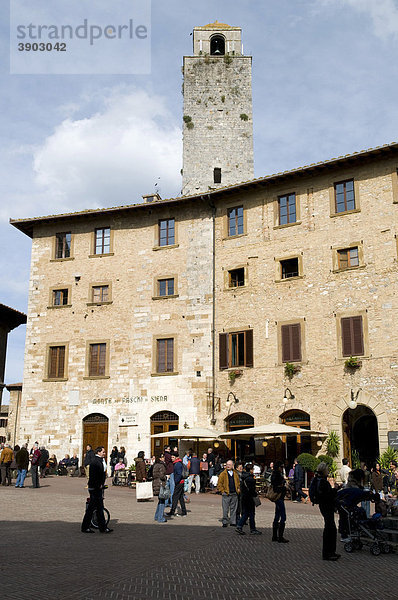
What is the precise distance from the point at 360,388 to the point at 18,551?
53.6 ft

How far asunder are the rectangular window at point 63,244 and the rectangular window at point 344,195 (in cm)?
1374

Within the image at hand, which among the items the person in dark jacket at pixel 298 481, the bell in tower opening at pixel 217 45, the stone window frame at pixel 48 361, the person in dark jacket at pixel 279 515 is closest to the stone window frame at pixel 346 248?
the person in dark jacket at pixel 298 481

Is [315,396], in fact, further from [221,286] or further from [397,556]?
[397,556]

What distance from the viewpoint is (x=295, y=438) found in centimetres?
2447

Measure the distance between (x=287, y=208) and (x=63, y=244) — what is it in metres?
11.9

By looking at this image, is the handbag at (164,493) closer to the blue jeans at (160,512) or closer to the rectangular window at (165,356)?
the blue jeans at (160,512)

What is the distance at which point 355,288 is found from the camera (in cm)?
2414

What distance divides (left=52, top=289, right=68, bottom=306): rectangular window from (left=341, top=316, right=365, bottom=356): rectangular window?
13.9 meters

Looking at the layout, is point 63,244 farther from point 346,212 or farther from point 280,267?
point 346,212

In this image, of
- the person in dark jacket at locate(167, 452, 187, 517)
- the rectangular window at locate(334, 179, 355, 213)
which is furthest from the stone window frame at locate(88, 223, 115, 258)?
the person in dark jacket at locate(167, 452, 187, 517)

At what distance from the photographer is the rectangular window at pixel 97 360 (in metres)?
28.6

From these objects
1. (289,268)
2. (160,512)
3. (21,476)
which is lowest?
(160,512)

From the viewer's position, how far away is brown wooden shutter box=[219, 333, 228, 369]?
87.0 feet

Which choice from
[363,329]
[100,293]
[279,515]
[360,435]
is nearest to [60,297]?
[100,293]
